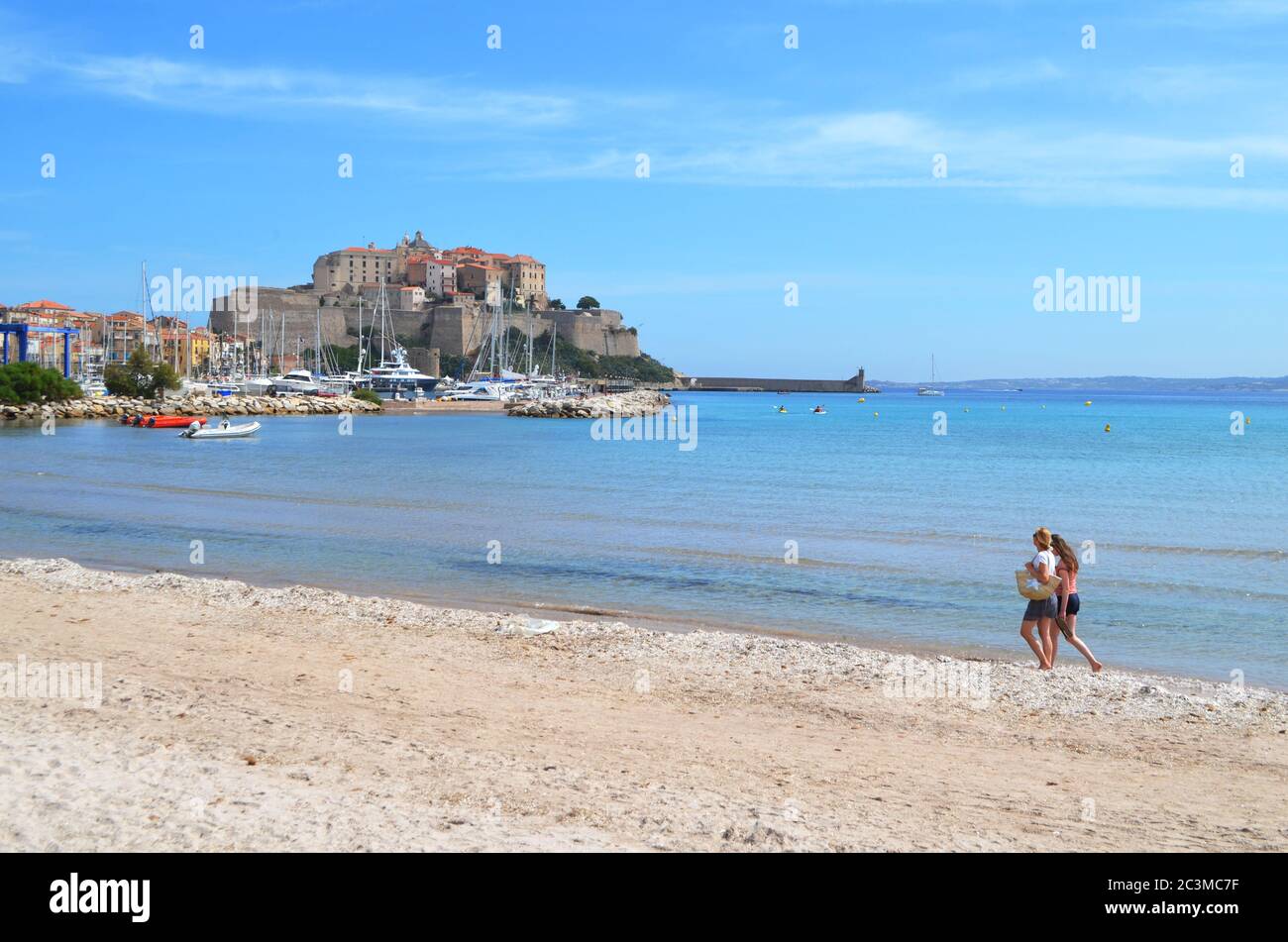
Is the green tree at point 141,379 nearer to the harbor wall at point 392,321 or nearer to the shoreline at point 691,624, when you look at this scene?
the harbor wall at point 392,321

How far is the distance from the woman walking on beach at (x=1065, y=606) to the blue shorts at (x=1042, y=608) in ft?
0.05

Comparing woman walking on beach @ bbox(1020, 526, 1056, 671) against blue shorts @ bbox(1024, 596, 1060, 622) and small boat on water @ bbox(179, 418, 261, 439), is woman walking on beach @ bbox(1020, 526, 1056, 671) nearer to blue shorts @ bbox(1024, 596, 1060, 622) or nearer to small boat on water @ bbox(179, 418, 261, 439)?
blue shorts @ bbox(1024, 596, 1060, 622)

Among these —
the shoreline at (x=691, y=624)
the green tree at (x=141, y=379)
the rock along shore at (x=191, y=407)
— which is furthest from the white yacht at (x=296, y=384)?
the shoreline at (x=691, y=624)

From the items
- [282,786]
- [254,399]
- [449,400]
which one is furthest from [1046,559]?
[449,400]

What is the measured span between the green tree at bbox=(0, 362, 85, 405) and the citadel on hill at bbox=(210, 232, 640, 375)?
146 ft

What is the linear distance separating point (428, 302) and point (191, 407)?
57.0 metres

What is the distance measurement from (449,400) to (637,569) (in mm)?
72335

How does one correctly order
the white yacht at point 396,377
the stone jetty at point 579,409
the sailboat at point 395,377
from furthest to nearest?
1. the white yacht at point 396,377
2. the sailboat at point 395,377
3. the stone jetty at point 579,409

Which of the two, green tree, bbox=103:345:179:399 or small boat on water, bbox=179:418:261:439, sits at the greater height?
green tree, bbox=103:345:179:399

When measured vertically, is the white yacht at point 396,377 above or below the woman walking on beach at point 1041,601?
above

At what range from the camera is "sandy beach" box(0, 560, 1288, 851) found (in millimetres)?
4629

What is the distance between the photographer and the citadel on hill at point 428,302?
109m
